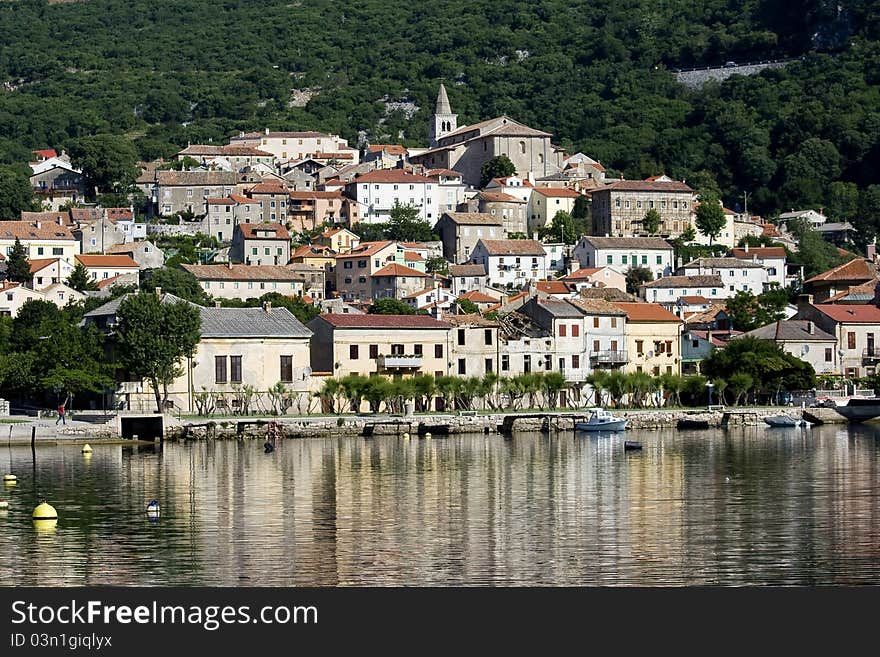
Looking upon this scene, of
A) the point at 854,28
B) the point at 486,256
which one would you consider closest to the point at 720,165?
the point at 854,28

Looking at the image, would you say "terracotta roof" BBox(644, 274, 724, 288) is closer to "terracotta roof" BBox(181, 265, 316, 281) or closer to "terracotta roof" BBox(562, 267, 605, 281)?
"terracotta roof" BBox(562, 267, 605, 281)

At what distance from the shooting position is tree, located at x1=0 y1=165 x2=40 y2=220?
126062 millimetres

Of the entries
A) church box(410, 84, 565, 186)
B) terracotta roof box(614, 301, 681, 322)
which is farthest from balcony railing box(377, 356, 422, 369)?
church box(410, 84, 565, 186)

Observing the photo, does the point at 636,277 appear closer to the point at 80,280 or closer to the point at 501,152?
the point at 501,152

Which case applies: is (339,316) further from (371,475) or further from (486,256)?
(486,256)

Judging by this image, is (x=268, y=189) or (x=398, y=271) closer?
(x=398, y=271)

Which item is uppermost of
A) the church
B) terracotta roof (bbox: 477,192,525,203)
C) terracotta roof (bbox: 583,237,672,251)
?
the church

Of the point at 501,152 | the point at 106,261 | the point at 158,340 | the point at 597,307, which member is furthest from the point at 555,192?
the point at 158,340

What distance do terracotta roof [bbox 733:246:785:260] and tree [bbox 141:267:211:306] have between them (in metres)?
40.1

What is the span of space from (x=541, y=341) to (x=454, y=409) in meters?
6.28

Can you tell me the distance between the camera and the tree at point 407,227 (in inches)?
4838

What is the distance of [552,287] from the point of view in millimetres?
99875

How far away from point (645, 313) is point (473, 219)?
140 feet

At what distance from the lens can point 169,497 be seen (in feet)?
138
